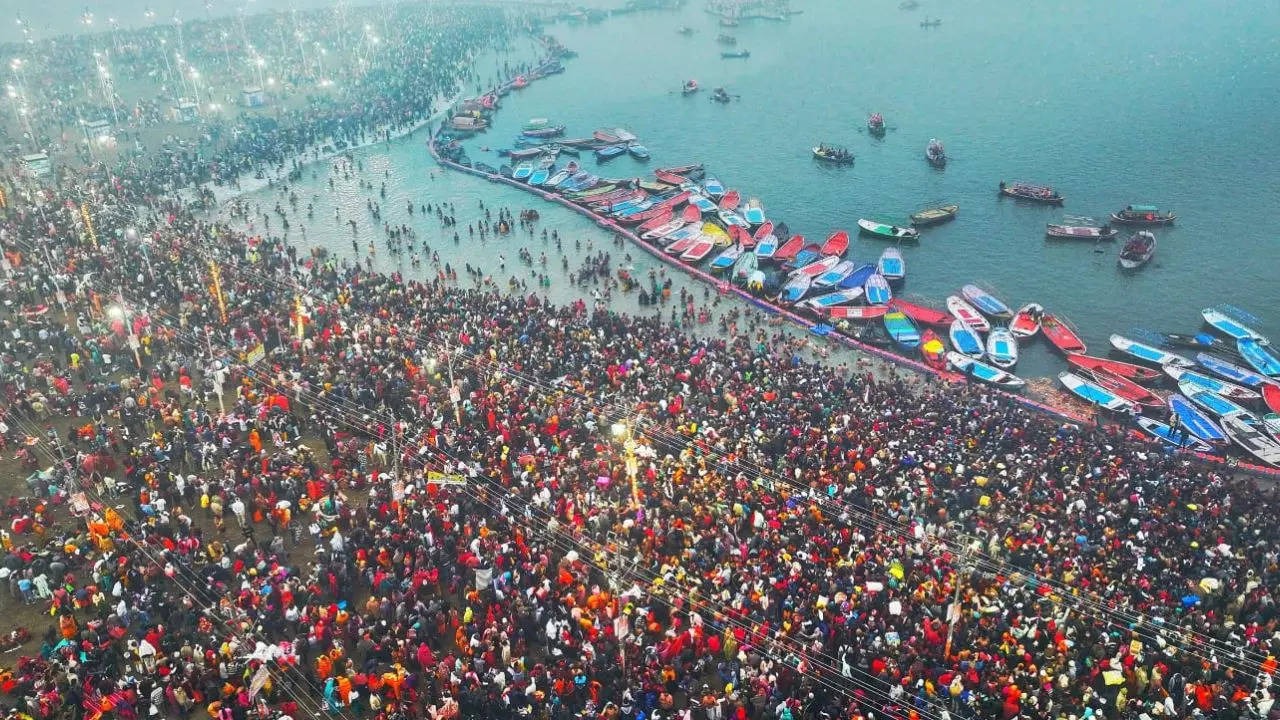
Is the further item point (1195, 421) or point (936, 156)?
point (936, 156)

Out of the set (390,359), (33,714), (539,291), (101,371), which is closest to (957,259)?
(539,291)

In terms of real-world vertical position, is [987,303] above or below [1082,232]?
below

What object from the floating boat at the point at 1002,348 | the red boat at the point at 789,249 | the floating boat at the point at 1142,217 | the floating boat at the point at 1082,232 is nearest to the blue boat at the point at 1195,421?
the floating boat at the point at 1002,348

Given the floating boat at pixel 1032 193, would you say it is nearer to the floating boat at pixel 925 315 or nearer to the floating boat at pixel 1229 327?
the floating boat at pixel 1229 327

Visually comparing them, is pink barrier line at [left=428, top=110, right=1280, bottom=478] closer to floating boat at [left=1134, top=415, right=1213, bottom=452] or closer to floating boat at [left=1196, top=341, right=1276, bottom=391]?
floating boat at [left=1134, top=415, right=1213, bottom=452]

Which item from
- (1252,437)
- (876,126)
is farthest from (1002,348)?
(876,126)

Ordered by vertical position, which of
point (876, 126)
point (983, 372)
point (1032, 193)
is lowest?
point (983, 372)

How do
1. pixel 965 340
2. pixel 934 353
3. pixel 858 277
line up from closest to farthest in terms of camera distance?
pixel 934 353, pixel 965 340, pixel 858 277

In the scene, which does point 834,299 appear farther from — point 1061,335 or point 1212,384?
point 1212,384

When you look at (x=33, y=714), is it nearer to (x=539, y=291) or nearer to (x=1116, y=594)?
(x=1116, y=594)
